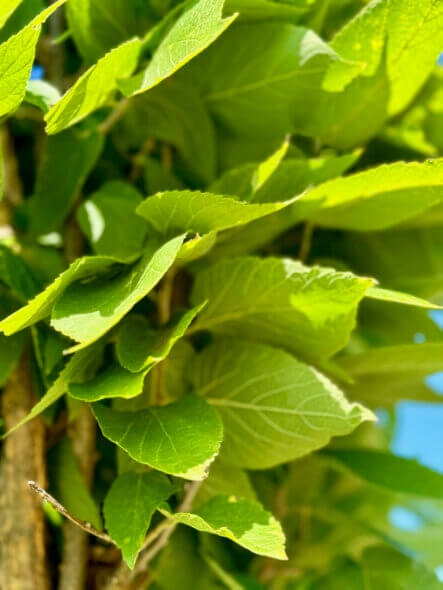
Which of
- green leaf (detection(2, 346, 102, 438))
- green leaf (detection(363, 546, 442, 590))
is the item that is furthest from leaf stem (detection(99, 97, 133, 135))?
green leaf (detection(363, 546, 442, 590))

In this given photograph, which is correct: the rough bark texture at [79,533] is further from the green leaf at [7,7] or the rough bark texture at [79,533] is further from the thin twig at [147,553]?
the green leaf at [7,7]

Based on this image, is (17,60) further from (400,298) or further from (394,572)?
(394,572)

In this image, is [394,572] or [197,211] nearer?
[197,211]

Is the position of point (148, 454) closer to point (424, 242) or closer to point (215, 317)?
point (215, 317)

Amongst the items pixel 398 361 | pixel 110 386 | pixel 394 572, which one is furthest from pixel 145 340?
pixel 394 572

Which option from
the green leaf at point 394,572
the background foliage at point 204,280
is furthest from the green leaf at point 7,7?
the green leaf at point 394,572

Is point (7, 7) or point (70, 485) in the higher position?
point (7, 7)
